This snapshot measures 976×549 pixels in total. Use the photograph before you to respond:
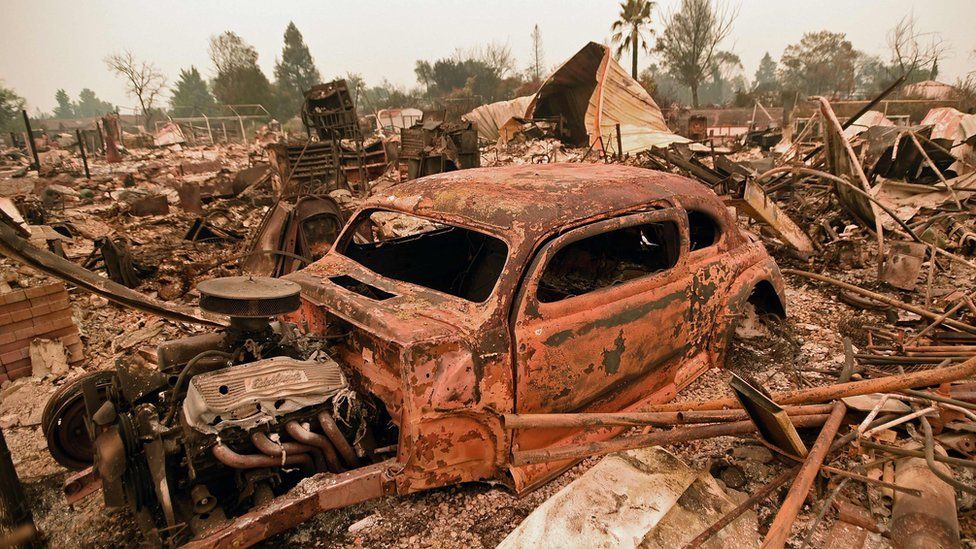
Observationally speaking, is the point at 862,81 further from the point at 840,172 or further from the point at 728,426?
the point at 728,426

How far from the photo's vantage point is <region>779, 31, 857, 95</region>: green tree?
48125 mm

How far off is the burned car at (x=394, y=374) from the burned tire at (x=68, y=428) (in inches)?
0.5

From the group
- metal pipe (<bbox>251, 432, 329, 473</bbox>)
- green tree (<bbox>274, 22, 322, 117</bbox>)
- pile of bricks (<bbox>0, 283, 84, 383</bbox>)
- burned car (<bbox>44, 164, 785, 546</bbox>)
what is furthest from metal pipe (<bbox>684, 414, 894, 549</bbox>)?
green tree (<bbox>274, 22, 322, 117</bbox>)

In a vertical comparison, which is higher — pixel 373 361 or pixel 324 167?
pixel 324 167

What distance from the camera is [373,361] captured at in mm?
2523

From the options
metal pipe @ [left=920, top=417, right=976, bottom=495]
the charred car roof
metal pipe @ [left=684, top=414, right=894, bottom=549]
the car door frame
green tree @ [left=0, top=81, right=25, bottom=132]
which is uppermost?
green tree @ [left=0, top=81, right=25, bottom=132]

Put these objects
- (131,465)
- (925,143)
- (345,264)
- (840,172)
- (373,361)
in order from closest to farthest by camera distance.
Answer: (131,465) < (373,361) < (345,264) < (840,172) < (925,143)

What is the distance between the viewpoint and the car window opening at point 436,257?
359 centimetres

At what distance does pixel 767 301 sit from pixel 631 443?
2.59 metres

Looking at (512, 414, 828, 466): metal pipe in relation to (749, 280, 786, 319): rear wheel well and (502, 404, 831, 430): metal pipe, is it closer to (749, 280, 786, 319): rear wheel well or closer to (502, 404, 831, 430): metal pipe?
(502, 404, 831, 430): metal pipe

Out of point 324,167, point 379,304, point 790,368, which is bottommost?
point 790,368

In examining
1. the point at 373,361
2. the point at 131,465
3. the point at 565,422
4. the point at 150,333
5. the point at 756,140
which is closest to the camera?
the point at 131,465

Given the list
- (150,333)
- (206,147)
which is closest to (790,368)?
(150,333)

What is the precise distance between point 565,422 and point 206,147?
104 ft
